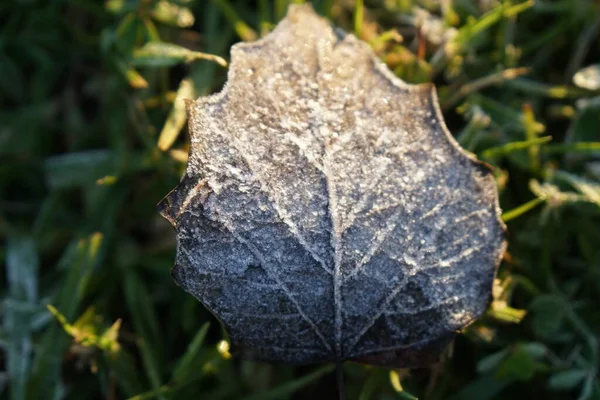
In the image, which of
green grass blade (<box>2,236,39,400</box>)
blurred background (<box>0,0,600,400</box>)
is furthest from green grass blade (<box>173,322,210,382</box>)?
green grass blade (<box>2,236,39,400</box>)

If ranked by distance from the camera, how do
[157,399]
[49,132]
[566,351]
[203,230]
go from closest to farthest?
1. [203,230]
2. [157,399]
3. [566,351]
4. [49,132]

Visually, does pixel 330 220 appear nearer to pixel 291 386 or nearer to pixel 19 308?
pixel 291 386

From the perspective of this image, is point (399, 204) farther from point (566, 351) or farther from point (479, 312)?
point (566, 351)

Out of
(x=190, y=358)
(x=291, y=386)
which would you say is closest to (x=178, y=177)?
(x=190, y=358)

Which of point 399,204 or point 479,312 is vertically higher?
point 399,204

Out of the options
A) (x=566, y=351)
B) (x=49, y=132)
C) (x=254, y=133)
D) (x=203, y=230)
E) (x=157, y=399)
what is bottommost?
(x=157, y=399)

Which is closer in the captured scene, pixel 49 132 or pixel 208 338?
pixel 208 338

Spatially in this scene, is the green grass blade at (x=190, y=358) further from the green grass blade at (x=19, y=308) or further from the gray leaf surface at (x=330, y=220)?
the green grass blade at (x=19, y=308)

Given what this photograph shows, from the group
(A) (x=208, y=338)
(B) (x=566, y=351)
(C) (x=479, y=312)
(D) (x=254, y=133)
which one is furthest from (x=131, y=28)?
(B) (x=566, y=351)

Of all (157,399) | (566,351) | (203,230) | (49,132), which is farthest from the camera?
(49,132)
